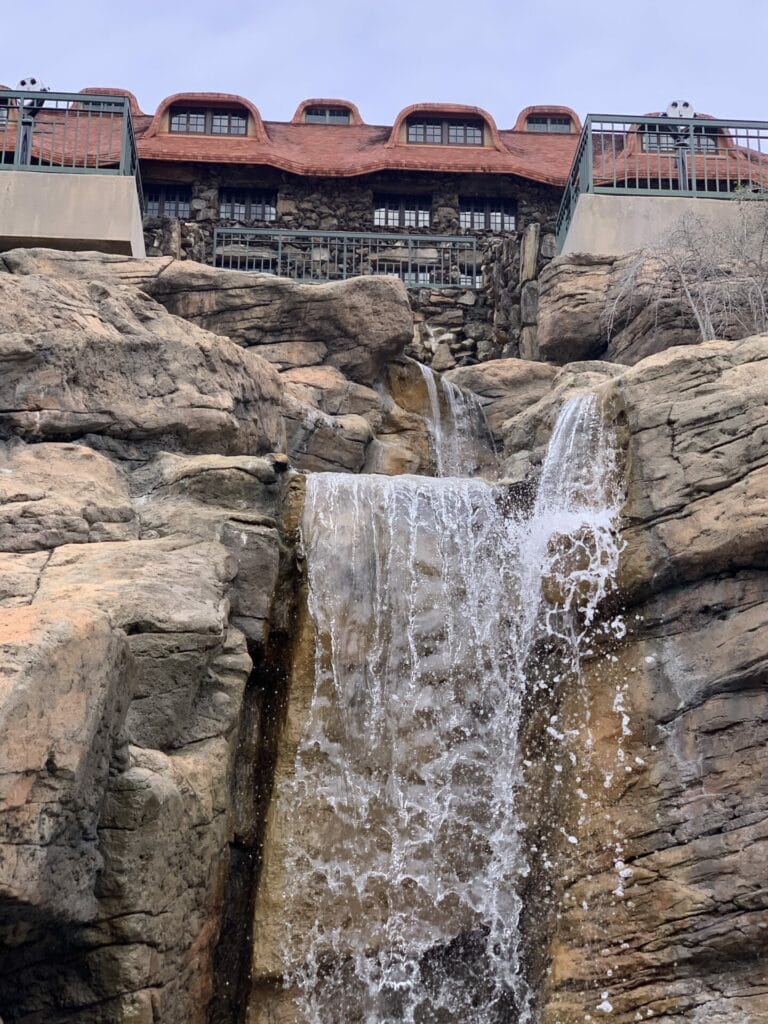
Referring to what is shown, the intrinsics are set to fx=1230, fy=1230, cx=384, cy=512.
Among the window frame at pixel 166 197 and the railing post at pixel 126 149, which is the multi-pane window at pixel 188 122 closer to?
the window frame at pixel 166 197

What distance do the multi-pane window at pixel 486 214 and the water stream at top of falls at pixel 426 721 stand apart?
11.2 m

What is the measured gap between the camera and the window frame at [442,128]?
2319 cm

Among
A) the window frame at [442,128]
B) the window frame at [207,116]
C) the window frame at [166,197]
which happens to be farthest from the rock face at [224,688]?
the window frame at [442,128]

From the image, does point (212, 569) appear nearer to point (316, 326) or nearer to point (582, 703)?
point (582, 703)

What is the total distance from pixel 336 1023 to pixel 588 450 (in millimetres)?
5088

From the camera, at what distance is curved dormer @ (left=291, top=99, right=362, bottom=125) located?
24969mm

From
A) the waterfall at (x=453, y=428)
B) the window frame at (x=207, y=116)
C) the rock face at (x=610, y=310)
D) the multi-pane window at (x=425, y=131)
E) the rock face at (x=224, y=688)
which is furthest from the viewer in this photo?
the multi-pane window at (x=425, y=131)

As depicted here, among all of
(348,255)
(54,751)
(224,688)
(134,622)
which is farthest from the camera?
(348,255)

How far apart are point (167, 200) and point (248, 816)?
589 inches

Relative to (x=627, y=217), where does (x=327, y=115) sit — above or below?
above

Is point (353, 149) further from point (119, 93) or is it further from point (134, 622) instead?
point (134, 622)

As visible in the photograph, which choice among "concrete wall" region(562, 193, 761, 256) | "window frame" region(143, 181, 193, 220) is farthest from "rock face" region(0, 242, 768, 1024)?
"window frame" region(143, 181, 193, 220)

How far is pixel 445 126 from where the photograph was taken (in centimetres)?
2336

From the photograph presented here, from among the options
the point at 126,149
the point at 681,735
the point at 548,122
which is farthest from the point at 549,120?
the point at 681,735
